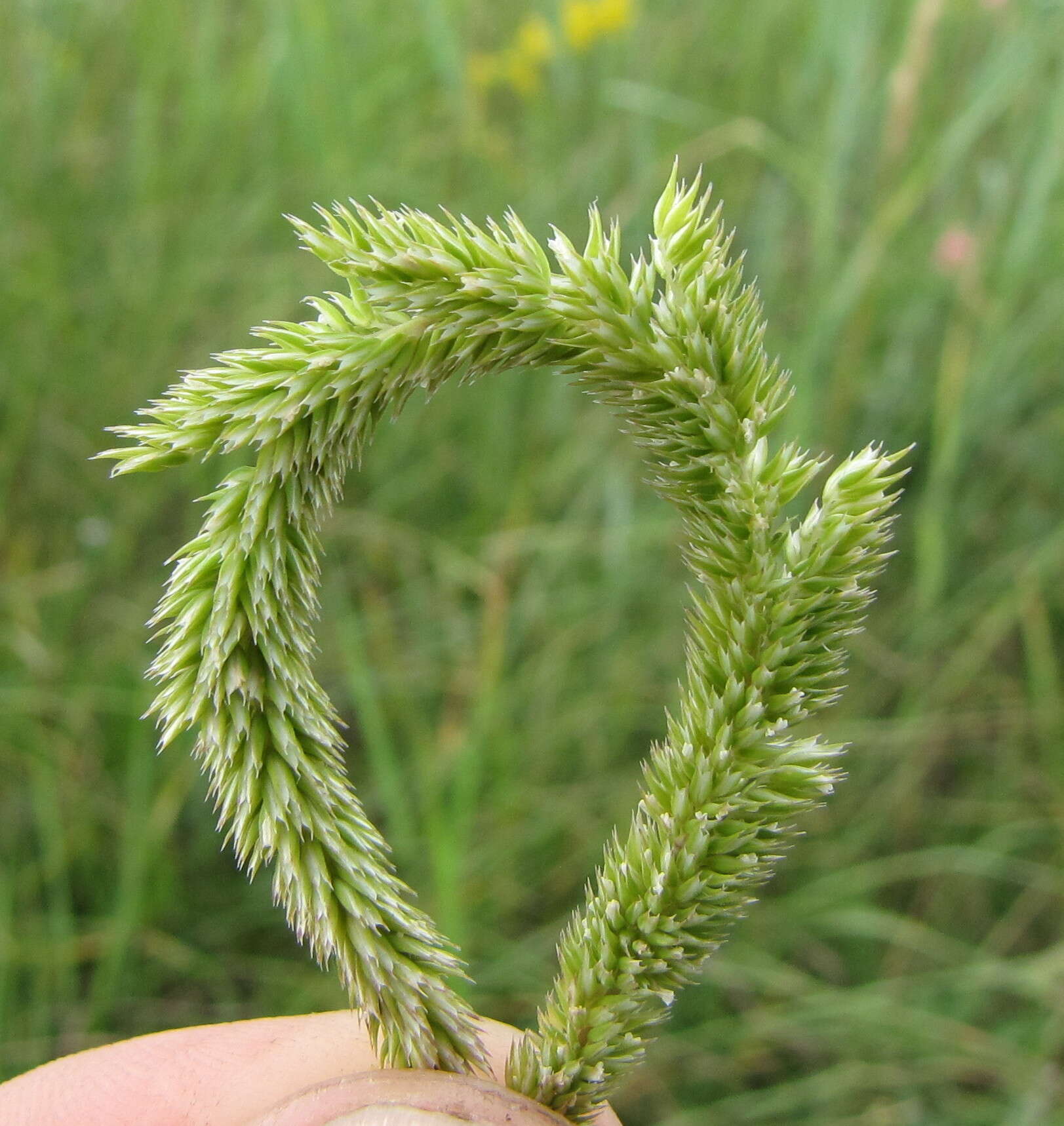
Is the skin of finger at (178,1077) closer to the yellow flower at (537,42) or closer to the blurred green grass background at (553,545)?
the blurred green grass background at (553,545)

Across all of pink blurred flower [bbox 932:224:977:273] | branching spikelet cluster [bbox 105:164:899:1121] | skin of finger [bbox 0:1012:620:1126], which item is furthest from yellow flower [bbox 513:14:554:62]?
skin of finger [bbox 0:1012:620:1126]

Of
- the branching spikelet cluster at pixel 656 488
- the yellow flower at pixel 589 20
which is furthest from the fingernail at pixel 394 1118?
the yellow flower at pixel 589 20

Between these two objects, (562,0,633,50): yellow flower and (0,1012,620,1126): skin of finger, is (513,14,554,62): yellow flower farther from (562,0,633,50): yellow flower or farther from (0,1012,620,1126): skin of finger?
(0,1012,620,1126): skin of finger

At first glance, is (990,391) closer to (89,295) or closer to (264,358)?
(264,358)

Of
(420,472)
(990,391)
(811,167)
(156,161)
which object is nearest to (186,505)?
(420,472)

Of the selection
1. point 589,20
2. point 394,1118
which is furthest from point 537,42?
point 394,1118

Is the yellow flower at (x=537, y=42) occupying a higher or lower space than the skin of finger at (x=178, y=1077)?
higher
